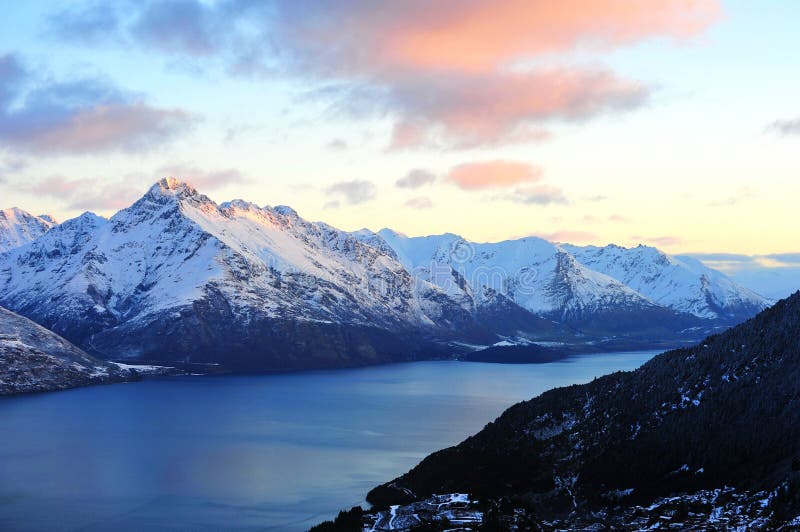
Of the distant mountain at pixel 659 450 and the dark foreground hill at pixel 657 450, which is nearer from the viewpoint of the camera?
the dark foreground hill at pixel 657 450

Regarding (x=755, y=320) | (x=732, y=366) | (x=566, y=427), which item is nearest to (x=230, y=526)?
(x=566, y=427)

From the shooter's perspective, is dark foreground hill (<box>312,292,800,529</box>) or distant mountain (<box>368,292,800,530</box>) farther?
distant mountain (<box>368,292,800,530</box>)

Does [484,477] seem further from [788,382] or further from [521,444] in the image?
[788,382]

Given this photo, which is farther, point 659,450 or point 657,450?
point 657,450

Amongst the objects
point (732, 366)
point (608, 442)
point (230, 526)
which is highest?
point (732, 366)
